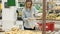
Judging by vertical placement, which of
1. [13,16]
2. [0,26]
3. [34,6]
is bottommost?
[0,26]

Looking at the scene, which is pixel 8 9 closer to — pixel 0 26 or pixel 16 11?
pixel 16 11

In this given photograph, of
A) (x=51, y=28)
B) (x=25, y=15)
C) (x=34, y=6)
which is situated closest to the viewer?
(x=51, y=28)

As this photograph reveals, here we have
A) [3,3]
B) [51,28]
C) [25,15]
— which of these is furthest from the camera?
[3,3]

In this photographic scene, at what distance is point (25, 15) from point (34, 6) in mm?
270

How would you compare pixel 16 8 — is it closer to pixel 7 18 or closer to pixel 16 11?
pixel 16 11

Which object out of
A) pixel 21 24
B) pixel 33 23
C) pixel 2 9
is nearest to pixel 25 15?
pixel 33 23

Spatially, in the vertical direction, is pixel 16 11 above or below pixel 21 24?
above

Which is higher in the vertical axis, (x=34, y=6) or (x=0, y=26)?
(x=34, y=6)

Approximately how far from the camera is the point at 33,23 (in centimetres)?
223

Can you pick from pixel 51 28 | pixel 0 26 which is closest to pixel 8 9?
pixel 0 26

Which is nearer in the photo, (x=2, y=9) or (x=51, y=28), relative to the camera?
(x=51, y=28)

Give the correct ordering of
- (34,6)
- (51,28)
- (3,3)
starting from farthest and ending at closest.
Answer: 1. (3,3)
2. (34,6)
3. (51,28)

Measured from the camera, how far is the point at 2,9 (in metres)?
2.52

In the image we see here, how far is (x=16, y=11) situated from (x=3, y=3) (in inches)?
9.4
